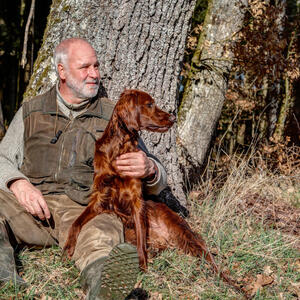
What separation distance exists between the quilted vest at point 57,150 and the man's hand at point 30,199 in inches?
11.5

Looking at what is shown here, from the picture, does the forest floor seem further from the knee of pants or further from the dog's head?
the dog's head

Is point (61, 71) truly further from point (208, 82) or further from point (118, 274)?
point (208, 82)

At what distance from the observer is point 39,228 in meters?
3.13

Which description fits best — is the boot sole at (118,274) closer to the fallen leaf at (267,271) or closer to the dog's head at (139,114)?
the dog's head at (139,114)

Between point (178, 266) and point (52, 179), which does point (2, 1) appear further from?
point (178, 266)

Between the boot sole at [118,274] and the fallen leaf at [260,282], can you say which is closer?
the boot sole at [118,274]

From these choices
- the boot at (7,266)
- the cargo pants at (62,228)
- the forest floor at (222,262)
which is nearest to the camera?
the boot at (7,266)

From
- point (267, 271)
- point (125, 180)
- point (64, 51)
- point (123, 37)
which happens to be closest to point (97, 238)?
point (125, 180)

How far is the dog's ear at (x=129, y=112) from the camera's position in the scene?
294cm

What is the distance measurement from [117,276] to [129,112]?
1239 millimetres

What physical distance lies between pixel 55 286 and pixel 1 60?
32.9 feet

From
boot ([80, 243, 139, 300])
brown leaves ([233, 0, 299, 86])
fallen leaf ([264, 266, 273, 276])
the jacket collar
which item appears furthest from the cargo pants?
brown leaves ([233, 0, 299, 86])

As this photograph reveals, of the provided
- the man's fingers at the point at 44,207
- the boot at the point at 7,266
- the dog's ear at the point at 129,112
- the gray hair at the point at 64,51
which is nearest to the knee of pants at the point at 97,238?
the man's fingers at the point at 44,207

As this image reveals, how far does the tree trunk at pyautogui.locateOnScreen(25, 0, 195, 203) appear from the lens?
3.79 m
